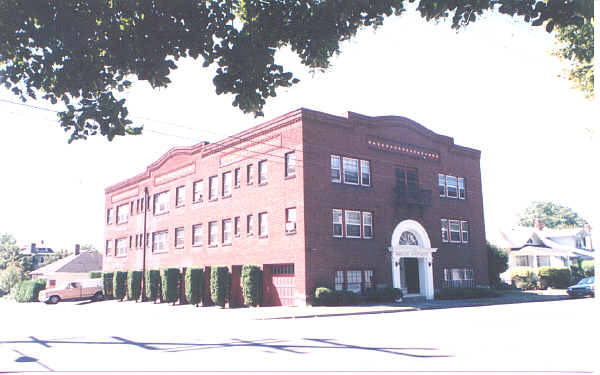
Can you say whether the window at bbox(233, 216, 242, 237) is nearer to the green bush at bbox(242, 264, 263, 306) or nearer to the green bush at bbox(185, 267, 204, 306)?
the green bush at bbox(185, 267, 204, 306)

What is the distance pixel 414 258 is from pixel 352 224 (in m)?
6.45

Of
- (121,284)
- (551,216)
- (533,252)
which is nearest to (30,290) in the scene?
(121,284)

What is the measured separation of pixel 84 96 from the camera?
8984mm

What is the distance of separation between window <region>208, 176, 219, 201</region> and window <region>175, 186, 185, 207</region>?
4055mm

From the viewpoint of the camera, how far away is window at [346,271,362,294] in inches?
1109

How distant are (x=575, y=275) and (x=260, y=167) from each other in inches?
1346

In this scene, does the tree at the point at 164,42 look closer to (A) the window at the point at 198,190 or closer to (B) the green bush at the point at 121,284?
(A) the window at the point at 198,190

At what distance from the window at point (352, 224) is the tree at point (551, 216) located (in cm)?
10727

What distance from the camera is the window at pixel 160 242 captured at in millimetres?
40125

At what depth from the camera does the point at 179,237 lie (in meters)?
38.5

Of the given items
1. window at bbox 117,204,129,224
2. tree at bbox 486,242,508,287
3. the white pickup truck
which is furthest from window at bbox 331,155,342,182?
window at bbox 117,204,129,224

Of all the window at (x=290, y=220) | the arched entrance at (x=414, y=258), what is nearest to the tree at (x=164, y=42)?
the window at (x=290, y=220)

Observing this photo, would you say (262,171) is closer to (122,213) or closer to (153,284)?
(153,284)

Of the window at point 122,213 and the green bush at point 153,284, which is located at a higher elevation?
the window at point 122,213
